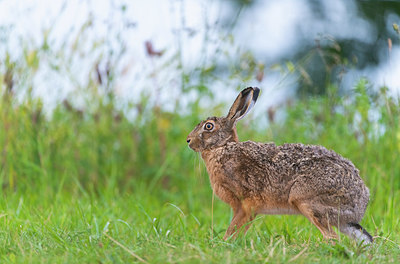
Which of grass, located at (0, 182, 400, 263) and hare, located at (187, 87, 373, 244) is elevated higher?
hare, located at (187, 87, 373, 244)

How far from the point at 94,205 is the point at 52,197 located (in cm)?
137

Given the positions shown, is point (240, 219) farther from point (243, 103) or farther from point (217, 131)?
point (243, 103)

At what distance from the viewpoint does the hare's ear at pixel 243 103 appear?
441cm

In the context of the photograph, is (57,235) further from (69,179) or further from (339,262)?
(69,179)

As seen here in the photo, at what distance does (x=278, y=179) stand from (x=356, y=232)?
673 mm

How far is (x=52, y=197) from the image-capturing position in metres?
6.14

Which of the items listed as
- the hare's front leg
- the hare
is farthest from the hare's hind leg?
the hare's front leg

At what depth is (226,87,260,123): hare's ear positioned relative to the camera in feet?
14.5

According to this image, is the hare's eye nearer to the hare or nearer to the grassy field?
the hare

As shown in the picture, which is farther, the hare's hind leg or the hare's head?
the hare's head

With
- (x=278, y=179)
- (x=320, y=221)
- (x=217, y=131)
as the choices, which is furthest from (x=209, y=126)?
(x=320, y=221)

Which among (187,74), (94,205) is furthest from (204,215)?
(187,74)

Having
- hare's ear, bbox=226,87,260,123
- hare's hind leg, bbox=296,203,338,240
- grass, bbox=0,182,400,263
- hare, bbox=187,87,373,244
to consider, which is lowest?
grass, bbox=0,182,400,263

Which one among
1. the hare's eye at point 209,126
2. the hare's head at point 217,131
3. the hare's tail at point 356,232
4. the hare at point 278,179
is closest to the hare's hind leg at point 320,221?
the hare at point 278,179
